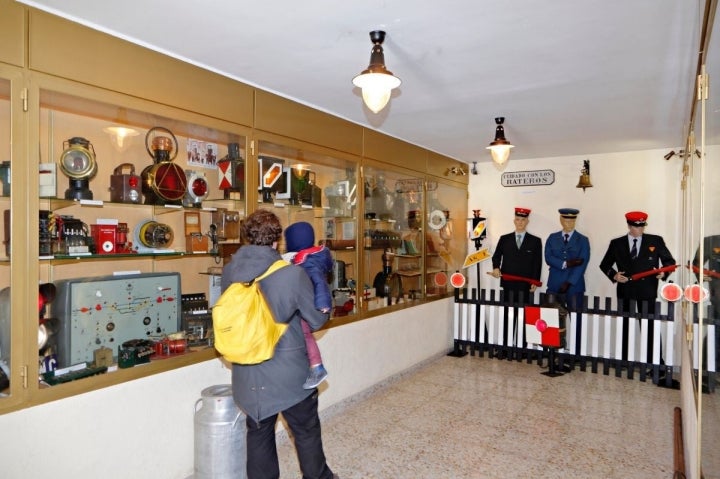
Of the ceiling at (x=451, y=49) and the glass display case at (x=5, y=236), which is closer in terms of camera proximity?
the glass display case at (x=5, y=236)

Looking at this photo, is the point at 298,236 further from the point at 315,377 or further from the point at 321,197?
the point at 321,197

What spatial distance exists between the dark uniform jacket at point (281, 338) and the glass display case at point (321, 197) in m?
1.12

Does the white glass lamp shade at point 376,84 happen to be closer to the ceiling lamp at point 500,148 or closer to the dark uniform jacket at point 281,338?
the dark uniform jacket at point 281,338

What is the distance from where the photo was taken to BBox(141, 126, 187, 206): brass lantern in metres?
2.79

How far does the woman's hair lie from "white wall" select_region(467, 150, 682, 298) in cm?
471

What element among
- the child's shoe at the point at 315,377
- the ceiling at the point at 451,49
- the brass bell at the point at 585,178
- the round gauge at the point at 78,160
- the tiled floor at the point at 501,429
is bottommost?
the tiled floor at the point at 501,429

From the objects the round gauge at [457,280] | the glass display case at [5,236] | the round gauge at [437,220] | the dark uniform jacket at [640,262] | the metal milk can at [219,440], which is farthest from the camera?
the round gauge at [457,280]

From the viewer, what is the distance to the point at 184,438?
9.08ft

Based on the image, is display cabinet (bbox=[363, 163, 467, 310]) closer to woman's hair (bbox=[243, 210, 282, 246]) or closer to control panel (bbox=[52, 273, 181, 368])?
control panel (bbox=[52, 273, 181, 368])

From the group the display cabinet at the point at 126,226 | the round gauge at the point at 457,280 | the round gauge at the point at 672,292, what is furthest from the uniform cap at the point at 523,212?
the display cabinet at the point at 126,226

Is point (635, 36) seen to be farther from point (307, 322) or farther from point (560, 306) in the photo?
point (560, 306)

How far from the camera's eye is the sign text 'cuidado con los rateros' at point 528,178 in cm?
612

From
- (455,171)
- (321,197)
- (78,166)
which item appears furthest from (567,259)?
(78,166)

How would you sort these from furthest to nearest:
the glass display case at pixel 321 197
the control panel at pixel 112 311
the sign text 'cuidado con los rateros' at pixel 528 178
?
the sign text 'cuidado con los rateros' at pixel 528 178
the glass display case at pixel 321 197
the control panel at pixel 112 311
